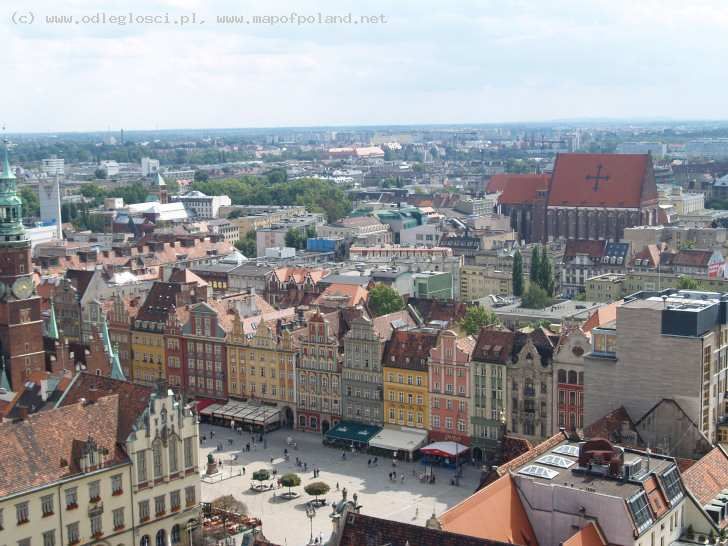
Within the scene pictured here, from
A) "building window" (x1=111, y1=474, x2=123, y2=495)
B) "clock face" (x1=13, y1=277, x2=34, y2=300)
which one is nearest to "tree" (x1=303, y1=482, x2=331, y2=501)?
"building window" (x1=111, y1=474, x2=123, y2=495)

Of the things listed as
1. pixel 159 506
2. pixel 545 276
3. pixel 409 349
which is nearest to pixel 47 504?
pixel 159 506

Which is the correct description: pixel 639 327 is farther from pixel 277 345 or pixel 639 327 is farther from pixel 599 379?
pixel 277 345

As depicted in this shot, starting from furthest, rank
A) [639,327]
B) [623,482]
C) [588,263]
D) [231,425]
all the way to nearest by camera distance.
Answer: [588,263] < [231,425] < [639,327] < [623,482]

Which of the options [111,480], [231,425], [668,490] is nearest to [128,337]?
[231,425]

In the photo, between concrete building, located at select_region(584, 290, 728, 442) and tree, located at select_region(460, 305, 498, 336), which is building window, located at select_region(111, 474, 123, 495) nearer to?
concrete building, located at select_region(584, 290, 728, 442)

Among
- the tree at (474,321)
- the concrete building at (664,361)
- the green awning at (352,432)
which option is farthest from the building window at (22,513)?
the tree at (474,321)

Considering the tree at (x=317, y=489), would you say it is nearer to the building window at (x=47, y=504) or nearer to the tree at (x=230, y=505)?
the tree at (x=230, y=505)

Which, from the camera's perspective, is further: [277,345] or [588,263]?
[588,263]
